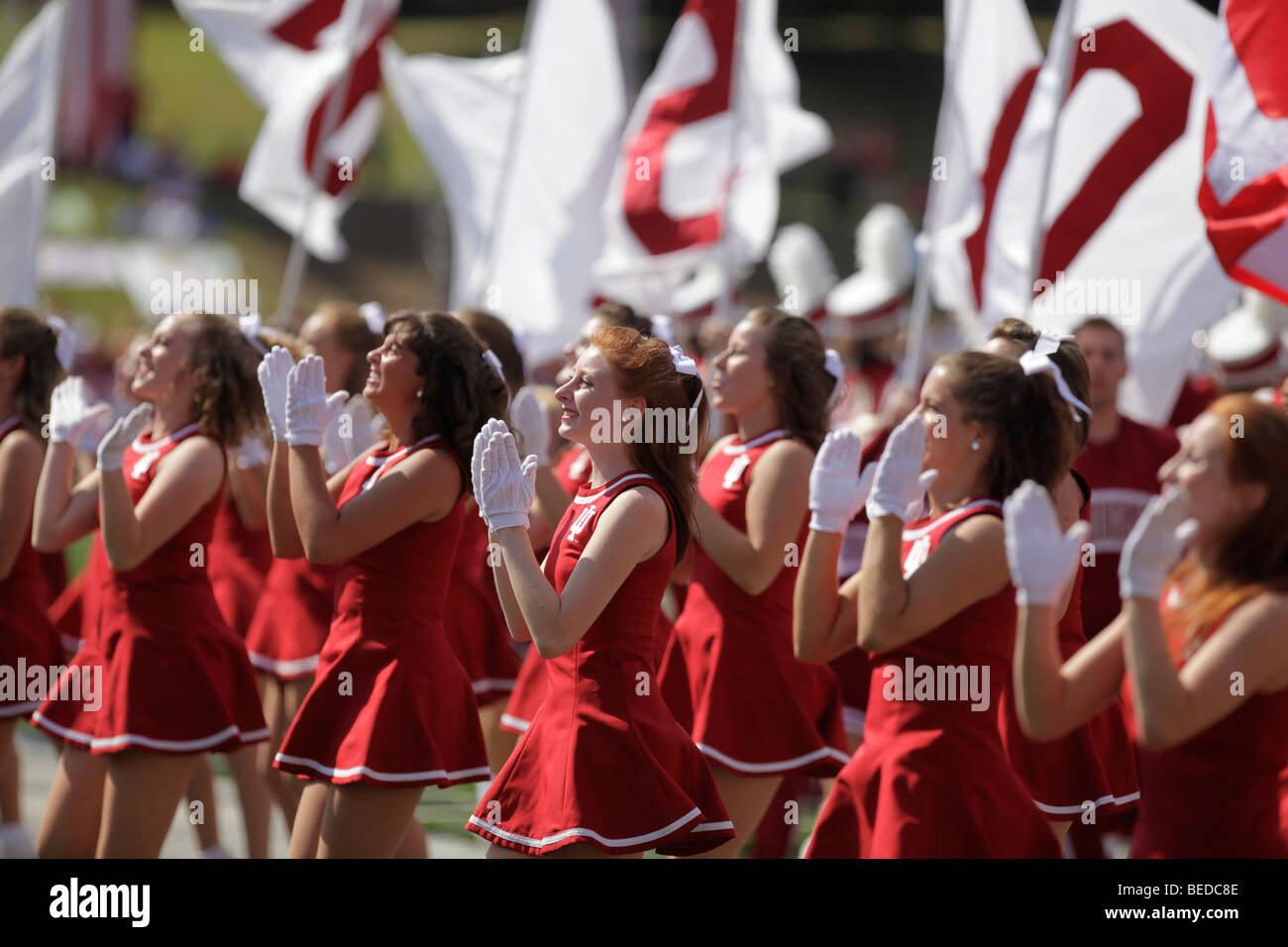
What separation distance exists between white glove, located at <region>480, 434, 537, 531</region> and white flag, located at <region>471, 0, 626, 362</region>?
16.9 ft

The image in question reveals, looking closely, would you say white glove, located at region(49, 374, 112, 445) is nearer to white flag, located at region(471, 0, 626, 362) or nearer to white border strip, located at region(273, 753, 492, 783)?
white border strip, located at region(273, 753, 492, 783)

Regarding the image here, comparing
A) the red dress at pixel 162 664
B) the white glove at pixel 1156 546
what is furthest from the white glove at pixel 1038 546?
the red dress at pixel 162 664

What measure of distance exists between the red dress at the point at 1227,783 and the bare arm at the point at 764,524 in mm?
1585

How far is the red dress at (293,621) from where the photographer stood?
199 inches

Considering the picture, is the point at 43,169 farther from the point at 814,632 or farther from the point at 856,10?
the point at 856,10

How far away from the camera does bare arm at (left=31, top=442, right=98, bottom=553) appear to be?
14.4ft

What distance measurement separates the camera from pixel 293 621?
5.09 m

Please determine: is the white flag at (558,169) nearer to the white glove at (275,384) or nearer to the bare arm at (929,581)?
the white glove at (275,384)

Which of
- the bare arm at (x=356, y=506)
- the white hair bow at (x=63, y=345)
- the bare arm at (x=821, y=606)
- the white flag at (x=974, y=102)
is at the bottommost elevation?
the bare arm at (x=821, y=606)

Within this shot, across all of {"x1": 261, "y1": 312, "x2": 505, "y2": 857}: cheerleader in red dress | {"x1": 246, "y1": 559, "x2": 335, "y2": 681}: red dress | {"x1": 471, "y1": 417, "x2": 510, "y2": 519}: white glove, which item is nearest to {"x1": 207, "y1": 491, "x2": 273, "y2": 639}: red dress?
{"x1": 246, "y1": 559, "x2": 335, "y2": 681}: red dress

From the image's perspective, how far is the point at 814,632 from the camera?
11.0 ft

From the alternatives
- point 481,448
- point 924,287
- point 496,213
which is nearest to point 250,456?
point 481,448

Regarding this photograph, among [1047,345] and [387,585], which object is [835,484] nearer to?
[1047,345]

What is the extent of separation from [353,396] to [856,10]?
92.6ft
